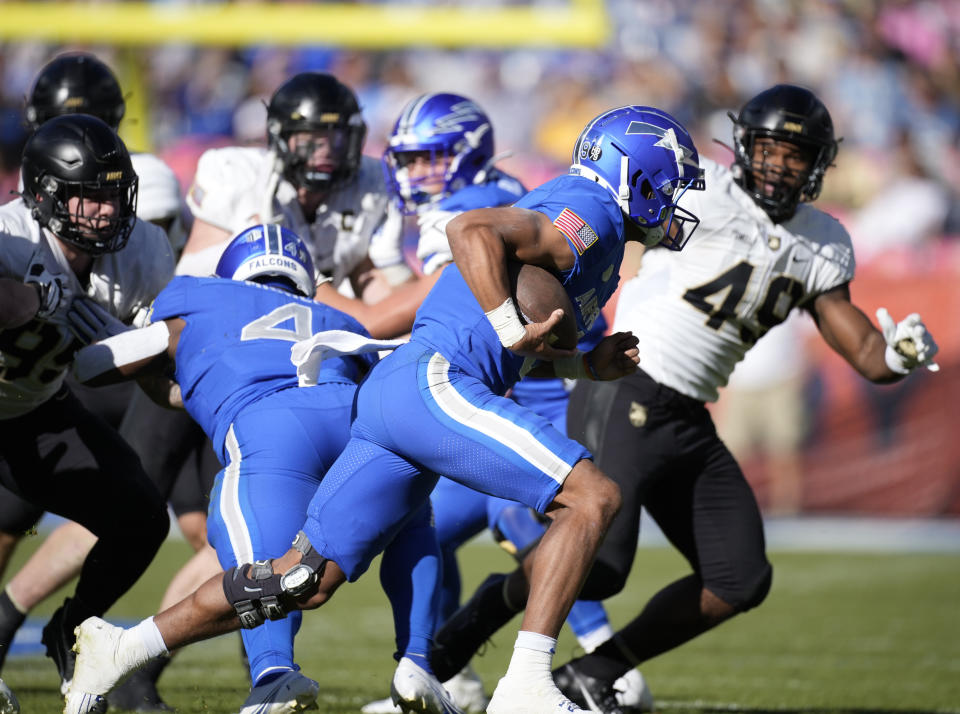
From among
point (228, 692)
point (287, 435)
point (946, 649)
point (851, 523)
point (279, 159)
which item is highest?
point (279, 159)

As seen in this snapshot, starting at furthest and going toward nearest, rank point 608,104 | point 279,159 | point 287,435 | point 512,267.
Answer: point 608,104
point 279,159
point 287,435
point 512,267

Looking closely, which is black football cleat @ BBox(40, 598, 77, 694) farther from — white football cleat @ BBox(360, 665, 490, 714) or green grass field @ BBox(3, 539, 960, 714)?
white football cleat @ BBox(360, 665, 490, 714)

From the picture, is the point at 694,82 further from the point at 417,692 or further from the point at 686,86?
the point at 417,692

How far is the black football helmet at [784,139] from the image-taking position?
4180mm

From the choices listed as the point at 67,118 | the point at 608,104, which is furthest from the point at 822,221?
the point at 608,104

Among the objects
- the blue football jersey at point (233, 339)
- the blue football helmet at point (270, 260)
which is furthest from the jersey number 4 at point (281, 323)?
the blue football helmet at point (270, 260)

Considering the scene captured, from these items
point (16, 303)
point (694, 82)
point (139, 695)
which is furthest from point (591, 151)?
point (694, 82)

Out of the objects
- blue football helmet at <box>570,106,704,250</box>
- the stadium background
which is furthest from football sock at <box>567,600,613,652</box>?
the stadium background

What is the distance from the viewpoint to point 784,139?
13.7 ft

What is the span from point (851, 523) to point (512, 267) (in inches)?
322

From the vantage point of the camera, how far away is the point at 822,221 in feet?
14.1

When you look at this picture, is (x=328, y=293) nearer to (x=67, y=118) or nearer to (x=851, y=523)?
(x=67, y=118)

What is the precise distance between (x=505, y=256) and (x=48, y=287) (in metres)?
1.33

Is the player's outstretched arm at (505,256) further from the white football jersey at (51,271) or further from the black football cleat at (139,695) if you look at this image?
the black football cleat at (139,695)
